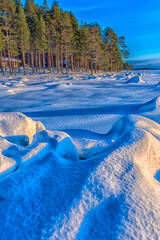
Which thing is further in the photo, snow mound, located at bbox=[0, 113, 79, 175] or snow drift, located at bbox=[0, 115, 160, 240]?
snow mound, located at bbox=[0, 113, 79, 175]

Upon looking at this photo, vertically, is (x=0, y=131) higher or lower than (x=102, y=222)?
higher

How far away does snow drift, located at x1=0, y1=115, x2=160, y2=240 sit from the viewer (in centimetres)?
74

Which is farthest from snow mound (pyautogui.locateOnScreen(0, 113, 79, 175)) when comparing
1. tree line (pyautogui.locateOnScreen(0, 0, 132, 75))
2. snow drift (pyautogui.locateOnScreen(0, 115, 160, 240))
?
tree line (pyautogui.locateOnScreen(0, 0, 132, 75))

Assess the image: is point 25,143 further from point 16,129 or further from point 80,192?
point 80,192

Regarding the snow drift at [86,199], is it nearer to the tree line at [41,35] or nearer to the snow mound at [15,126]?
the snow mound at [15,126]

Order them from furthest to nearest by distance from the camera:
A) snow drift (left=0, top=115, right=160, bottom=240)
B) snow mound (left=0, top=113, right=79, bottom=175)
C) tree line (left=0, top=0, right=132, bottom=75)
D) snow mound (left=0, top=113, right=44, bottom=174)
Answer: tree line (left=0, top=0, right=132, bottom=75) → snow mound (left=0, top=113, right=44, bottom=174) → snow mound (left=0, top=113, right=79, bottom=175) → snow drift (left=0, top=115, right=160, bottom=240)

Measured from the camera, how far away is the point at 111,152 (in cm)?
114

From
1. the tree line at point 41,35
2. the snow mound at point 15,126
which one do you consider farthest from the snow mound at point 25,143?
the tree line at point 41,35

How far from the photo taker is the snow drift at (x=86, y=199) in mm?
743

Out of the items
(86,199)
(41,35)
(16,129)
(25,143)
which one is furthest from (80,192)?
(41,35)

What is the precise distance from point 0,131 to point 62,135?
2.28 ft

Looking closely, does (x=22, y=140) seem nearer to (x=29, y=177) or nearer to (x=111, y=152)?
(x=29, y=177)

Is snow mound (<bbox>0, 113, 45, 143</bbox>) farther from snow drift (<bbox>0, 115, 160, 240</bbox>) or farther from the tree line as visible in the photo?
the tree line

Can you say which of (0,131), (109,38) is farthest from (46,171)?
(109,38)
